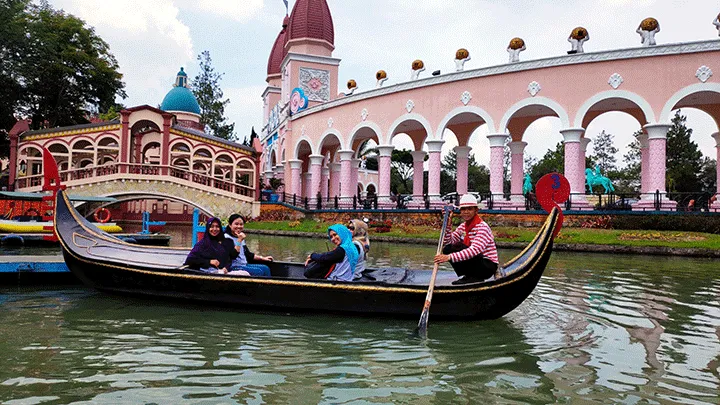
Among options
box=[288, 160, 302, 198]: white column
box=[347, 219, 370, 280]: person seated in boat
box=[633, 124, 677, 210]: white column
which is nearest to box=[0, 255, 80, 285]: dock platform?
box=[347, 219, 370, 280]: person seated in boat

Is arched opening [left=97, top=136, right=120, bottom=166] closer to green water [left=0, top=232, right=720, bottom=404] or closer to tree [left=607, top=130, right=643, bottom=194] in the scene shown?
green water [left=0, top=232, right=720, bottom=404]

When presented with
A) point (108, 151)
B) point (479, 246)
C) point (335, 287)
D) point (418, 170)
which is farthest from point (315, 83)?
point (479, 246)

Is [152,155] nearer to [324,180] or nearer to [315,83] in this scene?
[324,180]

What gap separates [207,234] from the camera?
6617 millimetres

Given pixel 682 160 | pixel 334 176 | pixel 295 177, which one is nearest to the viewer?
pixel 295 177

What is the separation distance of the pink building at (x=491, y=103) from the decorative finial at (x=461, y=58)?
6 centimetres

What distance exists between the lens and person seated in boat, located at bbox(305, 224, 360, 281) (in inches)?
236

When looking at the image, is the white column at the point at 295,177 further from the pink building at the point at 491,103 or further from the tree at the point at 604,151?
the tree at the point at 604,151

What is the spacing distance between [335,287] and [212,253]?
1824 mm

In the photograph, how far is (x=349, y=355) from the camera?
4641 millimetres

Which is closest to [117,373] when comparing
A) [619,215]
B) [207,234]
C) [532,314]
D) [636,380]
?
[207,234]

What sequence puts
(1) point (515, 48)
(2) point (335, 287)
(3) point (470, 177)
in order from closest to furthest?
(2) point (335, 287), (1) point (515, 48), (3) point (470, 177)

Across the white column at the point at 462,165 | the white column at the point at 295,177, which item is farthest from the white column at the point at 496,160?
the white column at the point at 295,177

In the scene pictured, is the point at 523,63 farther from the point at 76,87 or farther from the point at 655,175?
the point at 76,87
